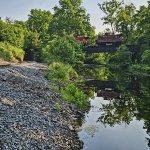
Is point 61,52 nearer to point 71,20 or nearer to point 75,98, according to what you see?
point 75,98

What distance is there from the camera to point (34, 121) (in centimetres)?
1675

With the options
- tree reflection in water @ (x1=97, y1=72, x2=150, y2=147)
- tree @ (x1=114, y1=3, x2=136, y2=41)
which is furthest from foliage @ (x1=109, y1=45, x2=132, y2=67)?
tree reflection in water @ (x1=97, y1=72, x2=150, y2=147)

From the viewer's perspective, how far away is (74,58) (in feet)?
198

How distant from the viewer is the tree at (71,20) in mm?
105312

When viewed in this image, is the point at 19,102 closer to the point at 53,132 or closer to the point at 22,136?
the point at 53,132

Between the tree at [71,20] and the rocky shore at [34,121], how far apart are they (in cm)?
8152

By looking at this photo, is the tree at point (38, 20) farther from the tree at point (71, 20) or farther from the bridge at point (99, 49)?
the bridge at point (99, 49)

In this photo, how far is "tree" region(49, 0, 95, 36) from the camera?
105312mm

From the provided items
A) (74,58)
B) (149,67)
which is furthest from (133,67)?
(74,58)

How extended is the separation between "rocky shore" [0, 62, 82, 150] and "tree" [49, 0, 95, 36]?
3209 inches

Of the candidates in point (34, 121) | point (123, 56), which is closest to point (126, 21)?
point (123, 56)

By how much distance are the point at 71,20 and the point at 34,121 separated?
3575 inches

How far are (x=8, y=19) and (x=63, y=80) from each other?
71223 millimetres

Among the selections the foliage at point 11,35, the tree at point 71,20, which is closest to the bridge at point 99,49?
the foliage at point 11,35
